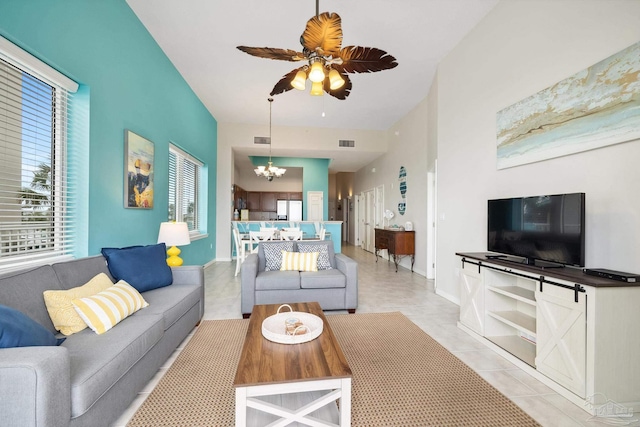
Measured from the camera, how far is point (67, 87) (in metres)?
2.42

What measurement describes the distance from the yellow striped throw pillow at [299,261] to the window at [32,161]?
6.98 ft

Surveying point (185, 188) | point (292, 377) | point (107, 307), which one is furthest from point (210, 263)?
point (292, 377)

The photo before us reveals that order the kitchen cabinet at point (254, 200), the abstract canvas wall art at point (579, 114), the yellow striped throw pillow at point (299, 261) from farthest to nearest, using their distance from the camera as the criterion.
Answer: the kitchen cabinet at point (254, 200) → the yellow striped throw pillow at point (299, 261) → the abstract canvas wall art at point (579, 114)

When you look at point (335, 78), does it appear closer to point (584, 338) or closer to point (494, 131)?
point (494, 131)

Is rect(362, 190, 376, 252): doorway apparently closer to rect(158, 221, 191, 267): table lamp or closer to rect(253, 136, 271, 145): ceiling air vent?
rect(253, 136, 271, 145): ceiling air vent

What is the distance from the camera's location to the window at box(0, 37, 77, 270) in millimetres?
1973

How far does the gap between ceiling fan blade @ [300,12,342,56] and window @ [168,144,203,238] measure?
10.3 ft

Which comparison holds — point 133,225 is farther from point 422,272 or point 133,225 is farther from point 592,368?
point 422,272

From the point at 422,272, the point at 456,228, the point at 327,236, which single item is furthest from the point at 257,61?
the point at 422,272

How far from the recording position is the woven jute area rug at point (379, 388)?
167 cm

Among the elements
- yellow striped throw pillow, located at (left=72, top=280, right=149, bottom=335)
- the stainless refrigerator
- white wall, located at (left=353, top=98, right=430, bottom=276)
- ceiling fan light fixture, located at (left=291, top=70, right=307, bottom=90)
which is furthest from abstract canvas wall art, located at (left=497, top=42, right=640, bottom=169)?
the stainless refrigerator

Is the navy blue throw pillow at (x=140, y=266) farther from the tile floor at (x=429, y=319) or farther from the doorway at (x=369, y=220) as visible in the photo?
the doorway at (x=369, y=220)

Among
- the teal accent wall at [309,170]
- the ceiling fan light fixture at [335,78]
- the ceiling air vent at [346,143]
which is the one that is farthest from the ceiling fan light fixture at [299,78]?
the teal accent wall at [309,170]

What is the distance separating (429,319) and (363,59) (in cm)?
284
